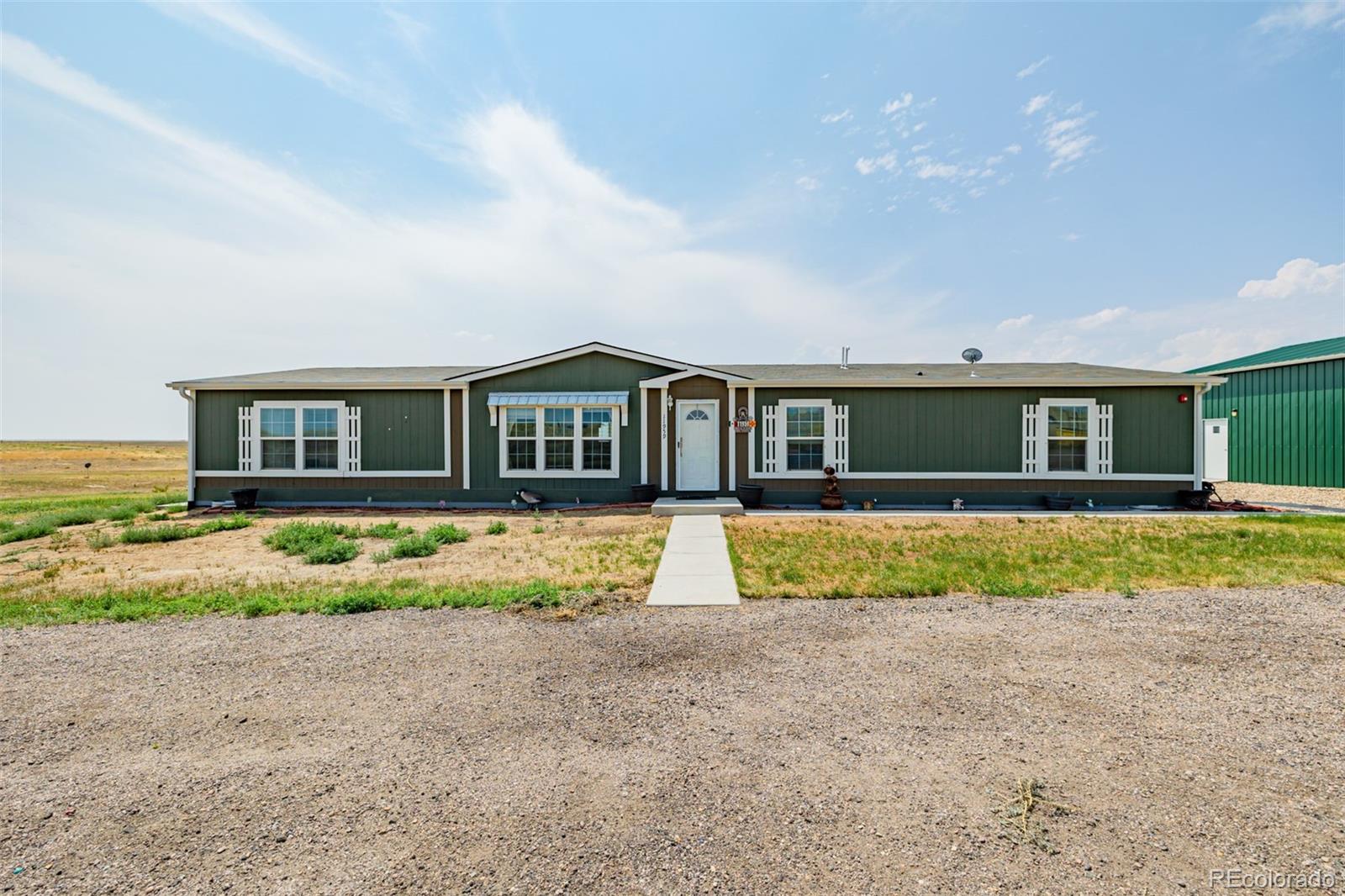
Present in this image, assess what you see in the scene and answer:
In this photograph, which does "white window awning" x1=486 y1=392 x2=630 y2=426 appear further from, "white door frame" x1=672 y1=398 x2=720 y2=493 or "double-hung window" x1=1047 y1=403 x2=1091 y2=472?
"double-hung window" x1=1047 y1=403 x2=1091 y2=472

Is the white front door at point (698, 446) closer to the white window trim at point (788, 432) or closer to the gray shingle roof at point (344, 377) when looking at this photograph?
the white window trim at point (788, 432)

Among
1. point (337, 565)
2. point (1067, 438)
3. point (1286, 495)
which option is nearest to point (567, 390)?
point (337, 565)

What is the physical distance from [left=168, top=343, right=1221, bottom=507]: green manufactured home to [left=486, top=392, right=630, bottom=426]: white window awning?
4cm

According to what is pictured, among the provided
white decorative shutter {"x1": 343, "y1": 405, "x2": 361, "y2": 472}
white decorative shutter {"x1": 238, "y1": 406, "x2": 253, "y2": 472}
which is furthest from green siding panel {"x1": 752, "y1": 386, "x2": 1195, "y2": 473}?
white decorative shutter {"x1": 238, "y1": 406, "x2": 253, "y2": 472}

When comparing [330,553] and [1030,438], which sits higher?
[1030,438]

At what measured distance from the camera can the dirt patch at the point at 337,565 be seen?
6680 millimetres

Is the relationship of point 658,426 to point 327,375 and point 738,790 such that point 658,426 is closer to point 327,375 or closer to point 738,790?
point 327,375

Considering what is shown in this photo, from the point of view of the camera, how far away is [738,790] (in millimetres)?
2604

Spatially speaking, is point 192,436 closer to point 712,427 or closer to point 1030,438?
point 712,427

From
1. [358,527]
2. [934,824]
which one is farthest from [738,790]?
[358,527]

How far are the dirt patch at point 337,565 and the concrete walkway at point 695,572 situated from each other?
0.79ft

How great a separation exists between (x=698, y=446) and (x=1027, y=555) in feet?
24.3

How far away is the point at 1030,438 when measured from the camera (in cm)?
1323

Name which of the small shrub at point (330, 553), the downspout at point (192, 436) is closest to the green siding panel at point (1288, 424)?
the small shrub at point (330, 553)
